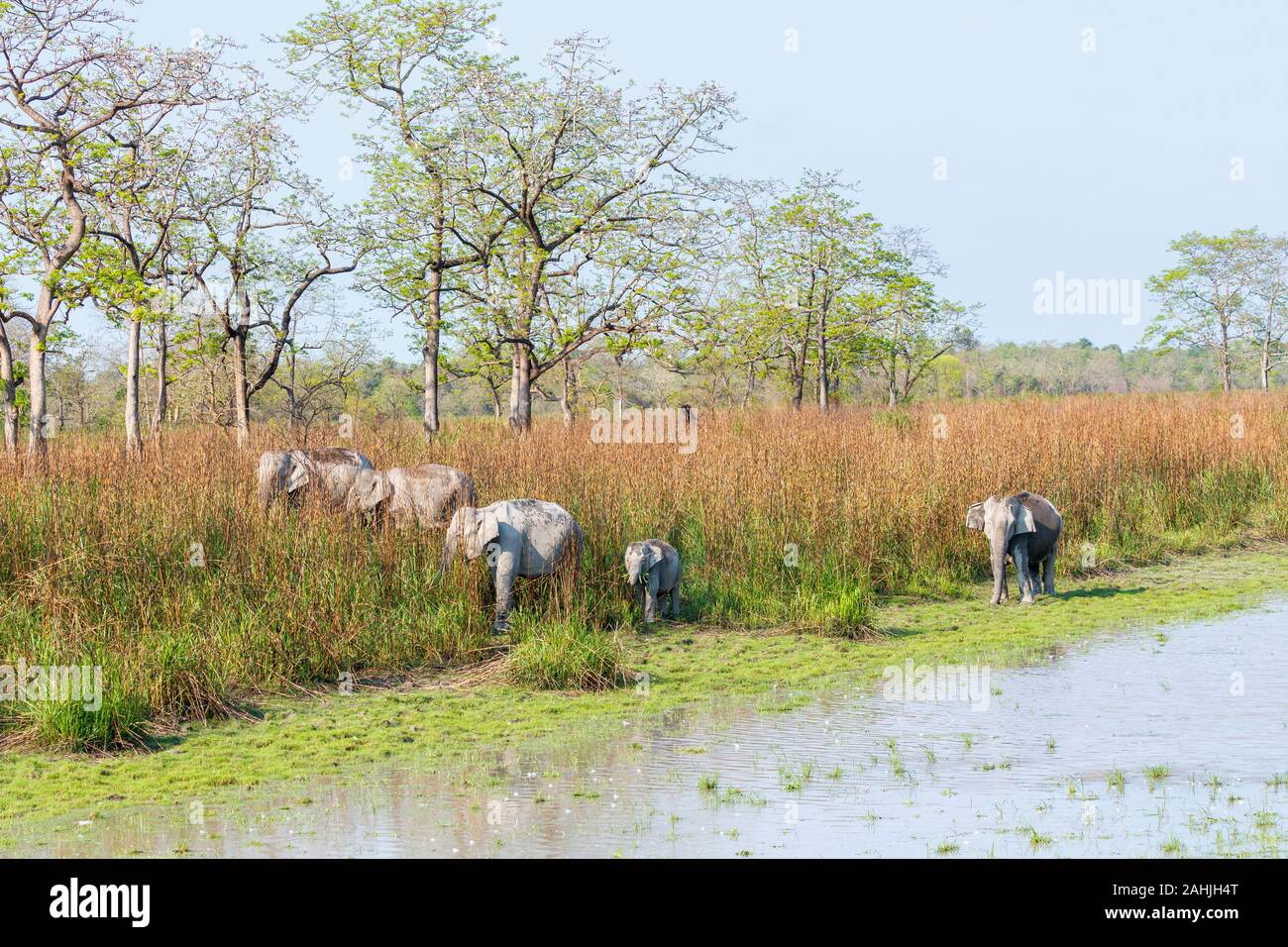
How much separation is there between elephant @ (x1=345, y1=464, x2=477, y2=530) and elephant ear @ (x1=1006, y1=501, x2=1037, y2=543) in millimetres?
4157

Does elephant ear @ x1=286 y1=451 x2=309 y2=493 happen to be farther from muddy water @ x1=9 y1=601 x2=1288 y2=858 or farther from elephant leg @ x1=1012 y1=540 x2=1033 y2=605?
elephant leg @ x1=1012 y1=540 x2=1033 y2=605

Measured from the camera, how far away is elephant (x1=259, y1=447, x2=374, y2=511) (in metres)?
10.4

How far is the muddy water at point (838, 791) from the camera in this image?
479 cm

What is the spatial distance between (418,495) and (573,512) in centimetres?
120

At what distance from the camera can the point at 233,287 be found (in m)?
22.3

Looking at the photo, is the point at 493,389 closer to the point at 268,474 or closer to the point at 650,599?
the point at 268,474

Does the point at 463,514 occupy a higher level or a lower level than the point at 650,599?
higher

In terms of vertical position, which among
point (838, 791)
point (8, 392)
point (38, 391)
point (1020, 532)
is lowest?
point (838, 791)

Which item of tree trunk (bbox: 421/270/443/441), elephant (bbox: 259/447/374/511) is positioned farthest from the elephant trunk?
tree trunk (bbox: 421/270/443/441)

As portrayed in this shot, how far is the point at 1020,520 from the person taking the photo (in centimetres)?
1012

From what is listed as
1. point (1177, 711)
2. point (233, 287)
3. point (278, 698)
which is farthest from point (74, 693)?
point (233, 287)

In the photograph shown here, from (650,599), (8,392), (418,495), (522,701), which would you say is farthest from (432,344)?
(522,701)
